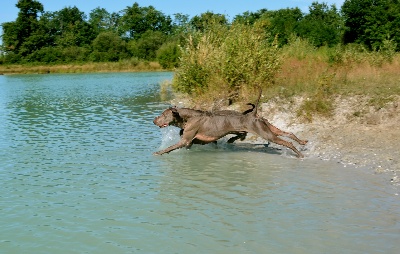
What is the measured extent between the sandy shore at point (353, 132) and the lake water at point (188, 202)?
0.50 metres

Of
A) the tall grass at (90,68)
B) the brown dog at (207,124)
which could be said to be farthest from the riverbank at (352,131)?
the tall grass at (90,68)

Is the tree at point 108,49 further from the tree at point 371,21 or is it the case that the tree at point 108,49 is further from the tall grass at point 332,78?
the tall grass at point 332,78

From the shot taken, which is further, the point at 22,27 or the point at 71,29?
the point at 71,29

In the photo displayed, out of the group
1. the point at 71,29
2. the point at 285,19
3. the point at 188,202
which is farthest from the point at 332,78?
the point at 71,29

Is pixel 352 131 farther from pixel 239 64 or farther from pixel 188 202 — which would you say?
pixel 188 202

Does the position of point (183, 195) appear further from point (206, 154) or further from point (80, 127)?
point (80, 127)

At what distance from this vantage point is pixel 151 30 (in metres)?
124

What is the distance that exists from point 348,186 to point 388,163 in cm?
185

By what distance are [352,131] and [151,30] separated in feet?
375

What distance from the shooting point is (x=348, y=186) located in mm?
9211

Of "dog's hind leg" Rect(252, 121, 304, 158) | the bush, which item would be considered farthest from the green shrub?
"dog's hind leg" Rect(252, 121, 304, 158)

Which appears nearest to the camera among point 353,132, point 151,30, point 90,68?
point 353,132

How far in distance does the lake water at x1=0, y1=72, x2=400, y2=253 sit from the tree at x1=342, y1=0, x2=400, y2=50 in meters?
36.8

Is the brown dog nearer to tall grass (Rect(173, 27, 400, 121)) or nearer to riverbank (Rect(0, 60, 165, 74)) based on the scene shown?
tall grass (Rect(173, 27, 400, 121))
